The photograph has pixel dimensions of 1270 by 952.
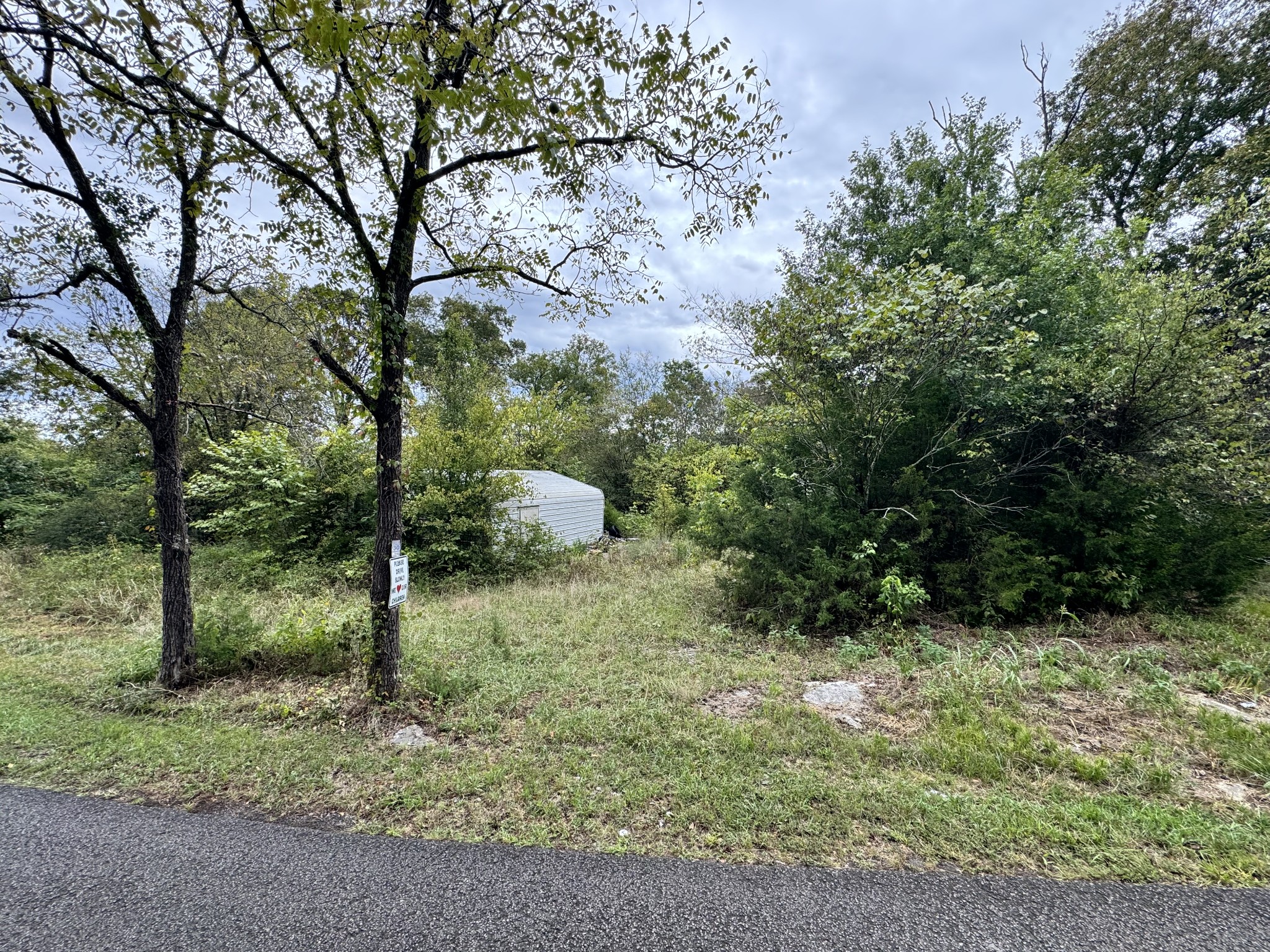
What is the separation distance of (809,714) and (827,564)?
7.16ft

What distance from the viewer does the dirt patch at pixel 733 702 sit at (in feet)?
10.9

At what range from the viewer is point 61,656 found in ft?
14.3

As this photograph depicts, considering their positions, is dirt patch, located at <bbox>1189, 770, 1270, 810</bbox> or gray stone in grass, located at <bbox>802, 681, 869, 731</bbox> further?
gray stone in grass, located at <bbox>802, 681, 869, 731</bbox>

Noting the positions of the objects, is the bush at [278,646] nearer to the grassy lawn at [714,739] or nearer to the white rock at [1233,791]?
the grassy lawn at [714,739]

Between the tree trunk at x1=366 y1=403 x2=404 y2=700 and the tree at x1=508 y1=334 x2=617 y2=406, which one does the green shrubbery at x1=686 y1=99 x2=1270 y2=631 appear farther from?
the tree at x1=508 y1=334 x2=617 y2=406

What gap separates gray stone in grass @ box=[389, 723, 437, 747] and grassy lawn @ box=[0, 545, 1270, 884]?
63 millimetres

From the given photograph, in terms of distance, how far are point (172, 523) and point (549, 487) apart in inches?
319

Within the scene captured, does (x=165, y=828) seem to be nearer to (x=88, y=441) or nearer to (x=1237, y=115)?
(x=88, y=441)

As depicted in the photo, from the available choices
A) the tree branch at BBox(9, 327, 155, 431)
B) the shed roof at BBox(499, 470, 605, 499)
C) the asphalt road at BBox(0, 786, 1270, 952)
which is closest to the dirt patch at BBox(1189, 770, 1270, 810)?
the asphalt road at BBox(0, 786, 1270, 952)

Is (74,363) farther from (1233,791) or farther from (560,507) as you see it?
(560,507)

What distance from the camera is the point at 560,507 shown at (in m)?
11.6

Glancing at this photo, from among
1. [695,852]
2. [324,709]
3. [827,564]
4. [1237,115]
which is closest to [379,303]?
[324,709]

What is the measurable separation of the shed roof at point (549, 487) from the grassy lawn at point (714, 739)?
530 centimetres

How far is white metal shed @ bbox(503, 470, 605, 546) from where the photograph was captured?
32.1 ft
